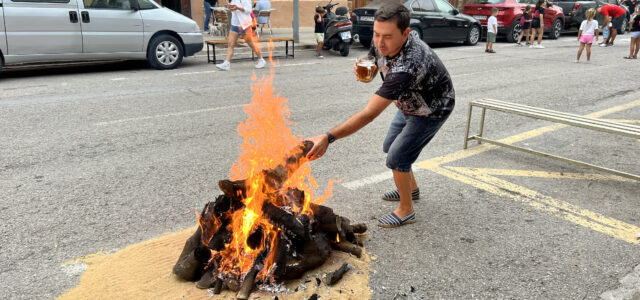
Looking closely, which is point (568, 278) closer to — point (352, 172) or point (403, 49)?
point (403, 49)

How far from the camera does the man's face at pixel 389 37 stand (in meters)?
3.08

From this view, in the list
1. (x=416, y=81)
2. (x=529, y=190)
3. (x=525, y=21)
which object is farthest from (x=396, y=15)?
(x=525, y=21)

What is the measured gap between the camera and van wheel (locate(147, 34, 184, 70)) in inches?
422

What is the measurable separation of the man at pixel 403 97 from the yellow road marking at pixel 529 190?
123cm

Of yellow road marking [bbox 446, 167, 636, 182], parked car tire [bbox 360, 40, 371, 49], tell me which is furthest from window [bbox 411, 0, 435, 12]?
yellow road marking [bbox 446, 167, 636, 182]

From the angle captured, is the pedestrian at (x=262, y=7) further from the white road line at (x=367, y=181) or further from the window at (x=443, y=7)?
the white road line at (x=367, y=181)

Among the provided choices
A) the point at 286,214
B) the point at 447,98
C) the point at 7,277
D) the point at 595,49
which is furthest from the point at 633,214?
the point at 595,49

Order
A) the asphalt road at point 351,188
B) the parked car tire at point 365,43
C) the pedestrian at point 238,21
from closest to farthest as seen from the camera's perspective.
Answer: the asphalt road at point 351,188, the pedestrian at point 238,21, the parked car tire at point 365,43

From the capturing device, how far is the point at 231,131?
20.4 ft

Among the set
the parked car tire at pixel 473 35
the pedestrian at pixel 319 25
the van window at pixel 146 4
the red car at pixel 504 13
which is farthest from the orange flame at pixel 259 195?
the red car at pixel 504 13

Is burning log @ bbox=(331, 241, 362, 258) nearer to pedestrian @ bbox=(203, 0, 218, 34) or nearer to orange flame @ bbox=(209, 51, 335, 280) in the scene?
orange flame @ bbox=(209, 51, 335, 280)

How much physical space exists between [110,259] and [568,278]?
3067 mm

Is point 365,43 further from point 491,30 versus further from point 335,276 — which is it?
point 335,276

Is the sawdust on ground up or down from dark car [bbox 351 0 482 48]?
down
